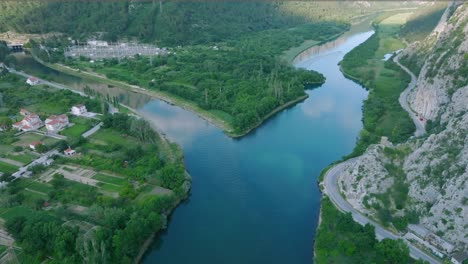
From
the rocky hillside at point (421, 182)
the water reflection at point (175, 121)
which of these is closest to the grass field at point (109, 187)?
the water reflection at point (175, 121)

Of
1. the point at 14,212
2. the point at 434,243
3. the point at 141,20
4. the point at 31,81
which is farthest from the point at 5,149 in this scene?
the point at 141,20

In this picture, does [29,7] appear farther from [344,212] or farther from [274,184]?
[344,212]

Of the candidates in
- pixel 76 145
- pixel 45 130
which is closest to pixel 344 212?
pixel 76 145

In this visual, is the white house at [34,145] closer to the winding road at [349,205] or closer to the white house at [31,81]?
the white house at [31,81]

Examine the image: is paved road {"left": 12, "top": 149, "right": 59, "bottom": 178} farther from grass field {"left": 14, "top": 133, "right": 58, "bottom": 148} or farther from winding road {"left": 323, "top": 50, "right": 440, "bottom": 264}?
winding road {"left": 323, "top": 50, "right": 440, "bottom": 264}

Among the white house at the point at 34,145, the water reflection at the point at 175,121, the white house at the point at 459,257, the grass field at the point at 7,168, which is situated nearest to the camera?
the white house at the point at 459,257

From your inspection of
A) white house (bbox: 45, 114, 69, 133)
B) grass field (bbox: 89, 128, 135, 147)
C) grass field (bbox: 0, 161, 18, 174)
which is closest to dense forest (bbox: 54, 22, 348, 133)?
grass field (bbox: 89, 128, 135, 147)
